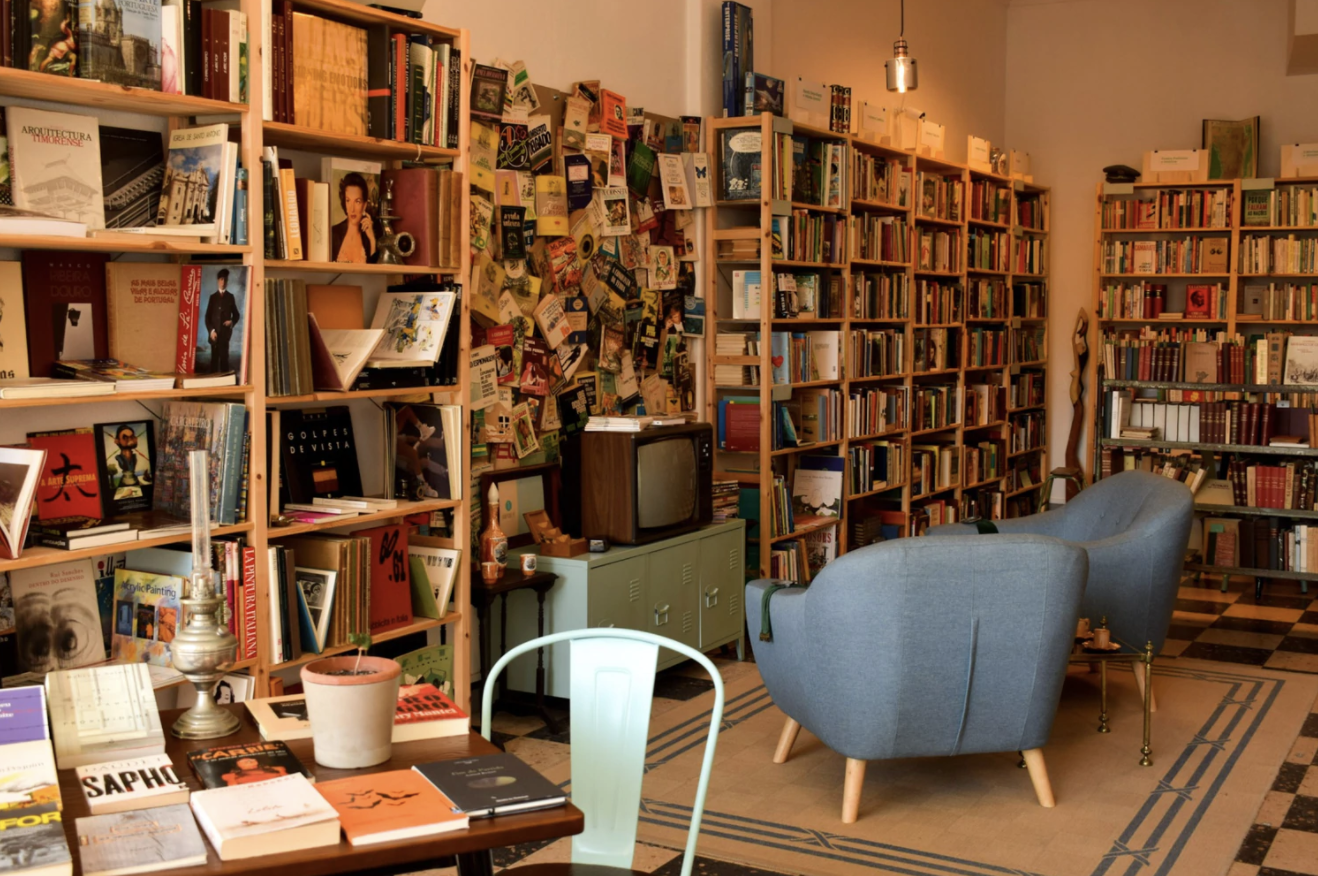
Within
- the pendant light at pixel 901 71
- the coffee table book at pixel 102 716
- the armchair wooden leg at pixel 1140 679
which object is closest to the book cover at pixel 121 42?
the coffee table book at pixel 102 716

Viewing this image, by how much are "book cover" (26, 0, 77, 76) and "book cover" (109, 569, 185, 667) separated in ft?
4.12

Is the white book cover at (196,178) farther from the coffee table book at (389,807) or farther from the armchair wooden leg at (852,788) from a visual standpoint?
the armchair wooden leg at (852,788)

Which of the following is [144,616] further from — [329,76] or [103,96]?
Answer: [329,76]


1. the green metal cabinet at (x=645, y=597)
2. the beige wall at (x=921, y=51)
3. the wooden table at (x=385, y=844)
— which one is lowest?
the green metal cabinet at (x=645, y=597)

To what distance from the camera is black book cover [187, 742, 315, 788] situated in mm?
1807

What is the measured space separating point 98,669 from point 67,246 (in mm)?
1272

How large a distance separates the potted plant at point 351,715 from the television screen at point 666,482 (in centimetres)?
307

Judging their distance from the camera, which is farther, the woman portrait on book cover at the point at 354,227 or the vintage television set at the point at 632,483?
the vintage television set at the point at 632,483

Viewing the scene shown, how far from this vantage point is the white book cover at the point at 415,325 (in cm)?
403

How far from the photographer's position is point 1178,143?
9.20 metres

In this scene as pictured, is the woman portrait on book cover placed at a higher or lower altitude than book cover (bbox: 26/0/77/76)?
lower

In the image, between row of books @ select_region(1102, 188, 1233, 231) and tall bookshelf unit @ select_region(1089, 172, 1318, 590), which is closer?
tall bookshelf unit @ select_region(1089, 172, 1318, 590)

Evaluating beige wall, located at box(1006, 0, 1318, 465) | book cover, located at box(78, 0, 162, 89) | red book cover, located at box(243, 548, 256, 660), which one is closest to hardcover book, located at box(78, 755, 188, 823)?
red book cover, located at box(243, 548, 256, 660)

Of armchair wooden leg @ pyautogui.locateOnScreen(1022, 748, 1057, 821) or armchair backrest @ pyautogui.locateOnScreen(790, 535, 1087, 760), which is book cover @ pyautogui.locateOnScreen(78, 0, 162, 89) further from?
armchair wooden leg @ pyautogui.locateOnScreen(1022, 748, 1057, 821)
